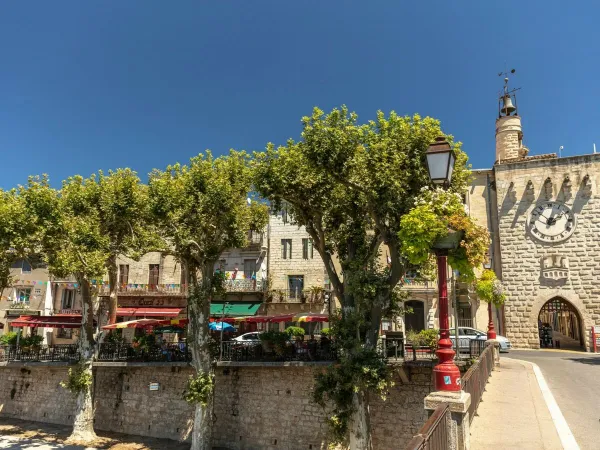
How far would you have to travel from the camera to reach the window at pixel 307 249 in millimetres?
30608

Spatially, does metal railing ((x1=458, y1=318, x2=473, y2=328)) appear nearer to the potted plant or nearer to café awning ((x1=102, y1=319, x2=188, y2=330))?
the potted plant

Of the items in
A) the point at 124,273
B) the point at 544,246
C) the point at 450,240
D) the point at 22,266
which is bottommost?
the point at 124,273

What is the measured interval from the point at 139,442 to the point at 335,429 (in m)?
11.3

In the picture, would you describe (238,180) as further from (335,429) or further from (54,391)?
(54,391)

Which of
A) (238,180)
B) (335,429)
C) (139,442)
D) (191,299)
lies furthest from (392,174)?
(139,442)

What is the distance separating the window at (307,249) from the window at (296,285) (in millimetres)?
1444

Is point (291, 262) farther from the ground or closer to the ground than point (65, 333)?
farther from the ground

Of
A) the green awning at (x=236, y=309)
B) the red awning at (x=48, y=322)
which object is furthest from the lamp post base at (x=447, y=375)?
the red awning at (x=48, y=322)

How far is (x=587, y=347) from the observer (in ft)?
85.9

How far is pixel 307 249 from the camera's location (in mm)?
30750

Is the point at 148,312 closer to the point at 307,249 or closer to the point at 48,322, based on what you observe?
the point at 48,322

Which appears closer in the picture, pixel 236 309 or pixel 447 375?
pixel 447 375

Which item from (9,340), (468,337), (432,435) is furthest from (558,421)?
(9,340)

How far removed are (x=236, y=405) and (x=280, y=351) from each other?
3.40 m
